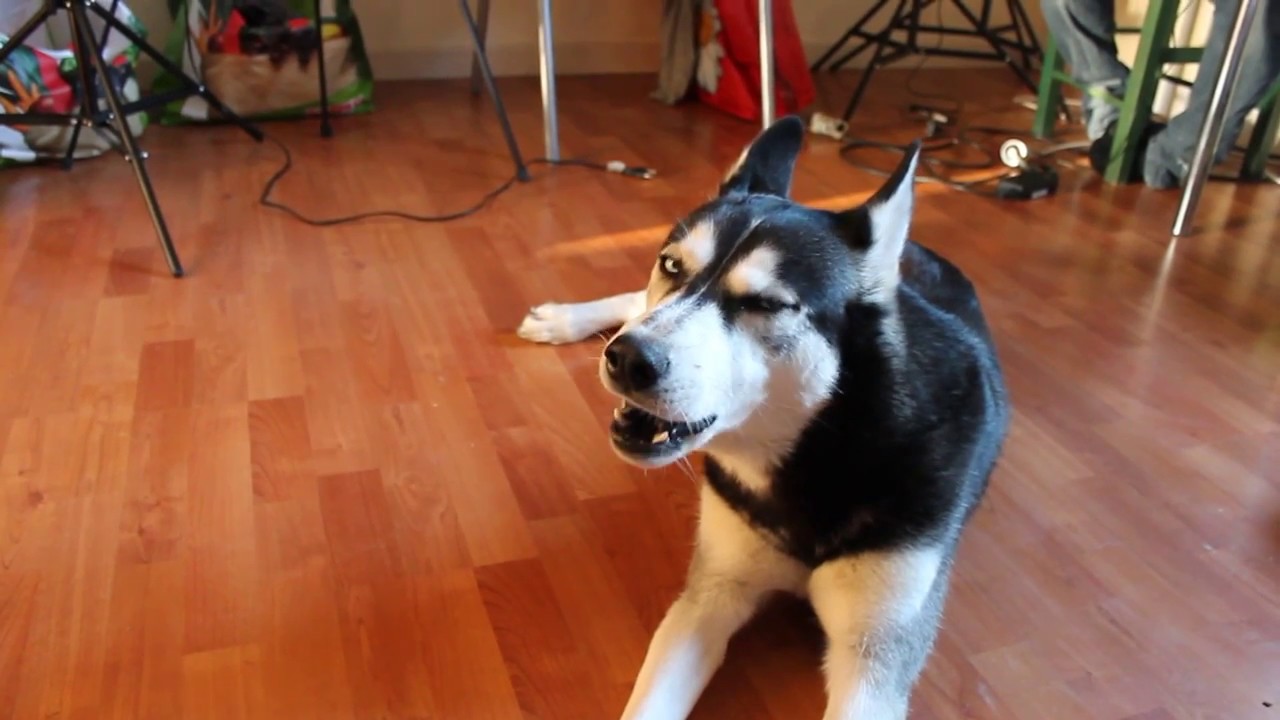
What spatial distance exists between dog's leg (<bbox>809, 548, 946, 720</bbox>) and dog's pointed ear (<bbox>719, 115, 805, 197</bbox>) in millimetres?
539

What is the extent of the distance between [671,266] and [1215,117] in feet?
7.26

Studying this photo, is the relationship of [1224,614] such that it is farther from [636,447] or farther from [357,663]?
[357,663]

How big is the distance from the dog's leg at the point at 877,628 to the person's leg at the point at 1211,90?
2205mm

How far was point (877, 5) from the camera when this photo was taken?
411 centimetres

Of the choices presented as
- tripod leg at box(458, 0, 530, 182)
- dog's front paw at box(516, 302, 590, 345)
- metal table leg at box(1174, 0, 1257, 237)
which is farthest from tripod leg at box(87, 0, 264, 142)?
metal table leg at box(1174, 0, 1257, 237)

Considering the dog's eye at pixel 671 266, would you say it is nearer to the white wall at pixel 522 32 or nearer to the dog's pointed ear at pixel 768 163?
the dog's pointed ear at pixel 768 163

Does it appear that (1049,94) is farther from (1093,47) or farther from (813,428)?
(813,428)

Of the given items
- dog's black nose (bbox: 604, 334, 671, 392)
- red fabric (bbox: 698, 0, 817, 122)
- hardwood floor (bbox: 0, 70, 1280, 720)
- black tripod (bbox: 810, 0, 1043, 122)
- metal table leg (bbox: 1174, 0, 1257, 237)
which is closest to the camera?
dog's black nose (bbox: 604, 334, 671, 392)

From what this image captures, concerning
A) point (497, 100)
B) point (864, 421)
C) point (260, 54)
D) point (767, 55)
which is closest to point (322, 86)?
point (260, 54)

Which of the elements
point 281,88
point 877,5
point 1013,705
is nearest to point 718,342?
point 1013,705

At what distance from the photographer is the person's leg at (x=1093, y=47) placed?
3.42 meters

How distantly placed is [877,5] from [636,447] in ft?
11.3

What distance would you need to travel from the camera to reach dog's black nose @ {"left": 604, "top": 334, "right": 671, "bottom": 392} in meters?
1.07

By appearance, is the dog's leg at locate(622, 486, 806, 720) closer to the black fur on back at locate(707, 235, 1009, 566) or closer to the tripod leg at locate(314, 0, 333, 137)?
the black fur on back at locate(707, 235, 1009, 566)
